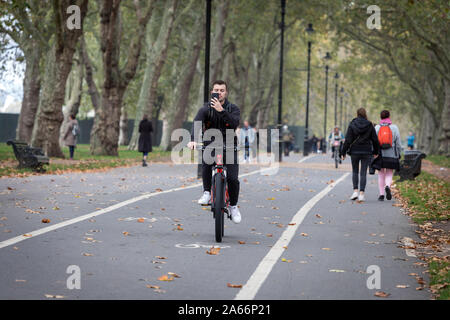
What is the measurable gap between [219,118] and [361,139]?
296 inches

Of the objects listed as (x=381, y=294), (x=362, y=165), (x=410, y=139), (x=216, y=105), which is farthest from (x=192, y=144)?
(x=410, y=139)

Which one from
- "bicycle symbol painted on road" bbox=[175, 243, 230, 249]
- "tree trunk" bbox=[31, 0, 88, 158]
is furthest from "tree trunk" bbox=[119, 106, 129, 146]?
"bicycle symbol painted on road" bbox=[175, 243, 230, 249]

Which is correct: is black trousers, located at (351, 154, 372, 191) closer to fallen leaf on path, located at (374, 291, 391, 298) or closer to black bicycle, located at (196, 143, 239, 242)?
black bicycle, located at (196, 143, 239, 242)

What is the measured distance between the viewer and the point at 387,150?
17656 mm

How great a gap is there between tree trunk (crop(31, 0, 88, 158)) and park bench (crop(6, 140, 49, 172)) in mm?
5963

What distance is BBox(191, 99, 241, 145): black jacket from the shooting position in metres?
10.2

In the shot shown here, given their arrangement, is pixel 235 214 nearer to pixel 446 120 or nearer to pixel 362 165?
pixel 362 165

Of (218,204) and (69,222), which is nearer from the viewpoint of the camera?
(218,204)

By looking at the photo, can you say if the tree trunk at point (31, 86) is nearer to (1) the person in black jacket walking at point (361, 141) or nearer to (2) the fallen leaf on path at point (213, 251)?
(1) the person in black jacket walking at point (361, 141)

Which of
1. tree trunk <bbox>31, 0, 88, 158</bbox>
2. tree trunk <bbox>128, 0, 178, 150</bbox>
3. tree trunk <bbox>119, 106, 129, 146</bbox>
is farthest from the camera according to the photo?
tree trunk <bbox>119, 106, 129, 146</bbox>

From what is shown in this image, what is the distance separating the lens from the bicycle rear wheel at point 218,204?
10.0 meters

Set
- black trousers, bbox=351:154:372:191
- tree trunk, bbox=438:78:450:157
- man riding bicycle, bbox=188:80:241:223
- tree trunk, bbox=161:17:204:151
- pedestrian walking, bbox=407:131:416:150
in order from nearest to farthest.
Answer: man riding bicycle, bbox=188:80:241:223
black trousers, bbox=351:154:372:191
tree trunk, bbox=161:17:204:151
tree trunk, bbox=438:78:450:157
pedestrian walking, bbox=407:131:416:150

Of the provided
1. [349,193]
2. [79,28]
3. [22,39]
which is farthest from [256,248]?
[22,39]
